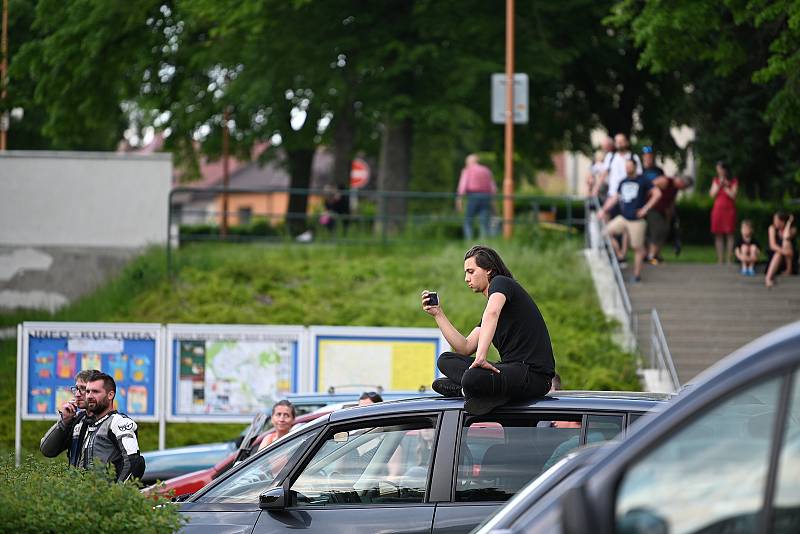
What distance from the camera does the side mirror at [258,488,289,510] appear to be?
21.6 ft

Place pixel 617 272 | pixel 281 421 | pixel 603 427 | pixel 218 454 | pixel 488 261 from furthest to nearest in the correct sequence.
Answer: pixel 617 272 < pixel 218 454 < pixel 281 421 < pixel 488 261 < pixel 603 427

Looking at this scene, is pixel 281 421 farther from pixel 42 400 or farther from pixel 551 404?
pixel 42 400

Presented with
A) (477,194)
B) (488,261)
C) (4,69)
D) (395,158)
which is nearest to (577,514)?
(488,261)

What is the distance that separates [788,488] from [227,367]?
531 inches

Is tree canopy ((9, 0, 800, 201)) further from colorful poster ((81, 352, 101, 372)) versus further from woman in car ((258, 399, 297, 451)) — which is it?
woman in car ((258, 399, 297, 451))

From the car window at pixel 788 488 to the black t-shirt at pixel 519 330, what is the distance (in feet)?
11.8

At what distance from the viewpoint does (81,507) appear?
554cm

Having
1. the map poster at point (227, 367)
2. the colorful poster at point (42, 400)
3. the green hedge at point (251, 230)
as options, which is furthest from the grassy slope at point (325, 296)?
the green hedge at point (251, 230)

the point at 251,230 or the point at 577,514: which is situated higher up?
the point at 251,230

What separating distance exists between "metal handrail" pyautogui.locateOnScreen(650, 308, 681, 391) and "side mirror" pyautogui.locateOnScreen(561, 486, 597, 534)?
13.2m

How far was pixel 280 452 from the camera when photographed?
6883 mm

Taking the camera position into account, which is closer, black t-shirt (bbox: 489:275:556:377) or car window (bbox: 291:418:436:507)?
car window (bbox: 291:418:436:507)

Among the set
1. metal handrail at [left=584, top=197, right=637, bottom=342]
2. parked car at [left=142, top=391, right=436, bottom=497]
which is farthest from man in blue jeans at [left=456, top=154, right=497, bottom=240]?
parked car at [left=142, top=391, right=436, bottom=497]

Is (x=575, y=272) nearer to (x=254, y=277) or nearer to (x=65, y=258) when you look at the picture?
(x=254, y=277)
